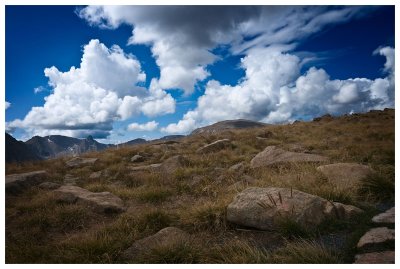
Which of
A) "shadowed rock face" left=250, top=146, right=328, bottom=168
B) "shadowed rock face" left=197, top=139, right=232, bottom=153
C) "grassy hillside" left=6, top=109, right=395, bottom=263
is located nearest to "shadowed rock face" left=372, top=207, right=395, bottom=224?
"grassy hillside" left=6, top=109, right=395, bottom=263

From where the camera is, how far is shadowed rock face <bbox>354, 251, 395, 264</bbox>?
3.14 m

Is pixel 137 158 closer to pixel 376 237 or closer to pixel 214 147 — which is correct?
pixel 214 147

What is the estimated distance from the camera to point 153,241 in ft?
14.7

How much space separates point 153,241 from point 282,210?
1872mm

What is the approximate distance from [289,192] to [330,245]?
49.3 inches

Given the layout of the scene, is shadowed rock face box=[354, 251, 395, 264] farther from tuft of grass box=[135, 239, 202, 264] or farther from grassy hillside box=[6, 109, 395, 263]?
tuft of grass box=[135, 239, 202, 264]

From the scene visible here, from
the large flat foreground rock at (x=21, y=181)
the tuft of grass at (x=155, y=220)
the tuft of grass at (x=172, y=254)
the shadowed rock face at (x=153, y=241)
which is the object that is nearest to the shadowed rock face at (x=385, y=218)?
the tuft of grass at (x=172, y=254)

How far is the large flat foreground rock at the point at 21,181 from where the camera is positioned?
8195mm

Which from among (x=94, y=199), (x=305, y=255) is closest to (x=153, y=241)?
(x=305, y=255)

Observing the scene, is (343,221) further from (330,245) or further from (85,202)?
(85,202)

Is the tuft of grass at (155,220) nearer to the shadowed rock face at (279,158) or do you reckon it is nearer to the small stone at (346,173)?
A: the small stone at (346,173)
